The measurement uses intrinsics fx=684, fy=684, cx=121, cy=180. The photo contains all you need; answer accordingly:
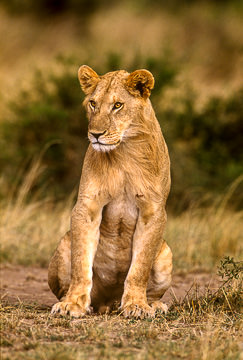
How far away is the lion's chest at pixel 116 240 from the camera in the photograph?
16.8ft

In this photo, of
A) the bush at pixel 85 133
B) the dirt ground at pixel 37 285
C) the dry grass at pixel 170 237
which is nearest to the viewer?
the dirt ground at pixel 37 285

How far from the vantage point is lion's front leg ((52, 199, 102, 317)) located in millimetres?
4902

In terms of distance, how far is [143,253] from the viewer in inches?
198

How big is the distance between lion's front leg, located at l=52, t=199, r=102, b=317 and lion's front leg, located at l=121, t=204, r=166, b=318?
29 centimetres

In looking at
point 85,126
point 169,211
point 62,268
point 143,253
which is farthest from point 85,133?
point 143,253

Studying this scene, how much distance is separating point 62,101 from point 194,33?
20699 mm

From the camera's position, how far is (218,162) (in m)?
13.1

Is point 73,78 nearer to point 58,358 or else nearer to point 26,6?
point 58,358

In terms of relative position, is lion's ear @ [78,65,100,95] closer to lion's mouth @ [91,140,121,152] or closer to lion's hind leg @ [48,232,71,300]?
lion's mouth @ [91,140,121,152]

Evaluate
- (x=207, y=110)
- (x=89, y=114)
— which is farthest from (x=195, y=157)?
(x=89, y=114)

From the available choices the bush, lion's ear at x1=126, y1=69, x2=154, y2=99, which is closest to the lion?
lion's ear at x1=126, y1=69, x2=154, y2=99

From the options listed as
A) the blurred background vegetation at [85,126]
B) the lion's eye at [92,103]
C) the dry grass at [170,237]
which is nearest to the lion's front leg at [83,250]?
the lion's eye at [92,103]

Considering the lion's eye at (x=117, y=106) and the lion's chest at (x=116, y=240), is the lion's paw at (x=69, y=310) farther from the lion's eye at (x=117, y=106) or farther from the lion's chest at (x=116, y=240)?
the lion's eye at (x=117, y=106)

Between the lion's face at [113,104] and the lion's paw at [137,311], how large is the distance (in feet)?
3.71
